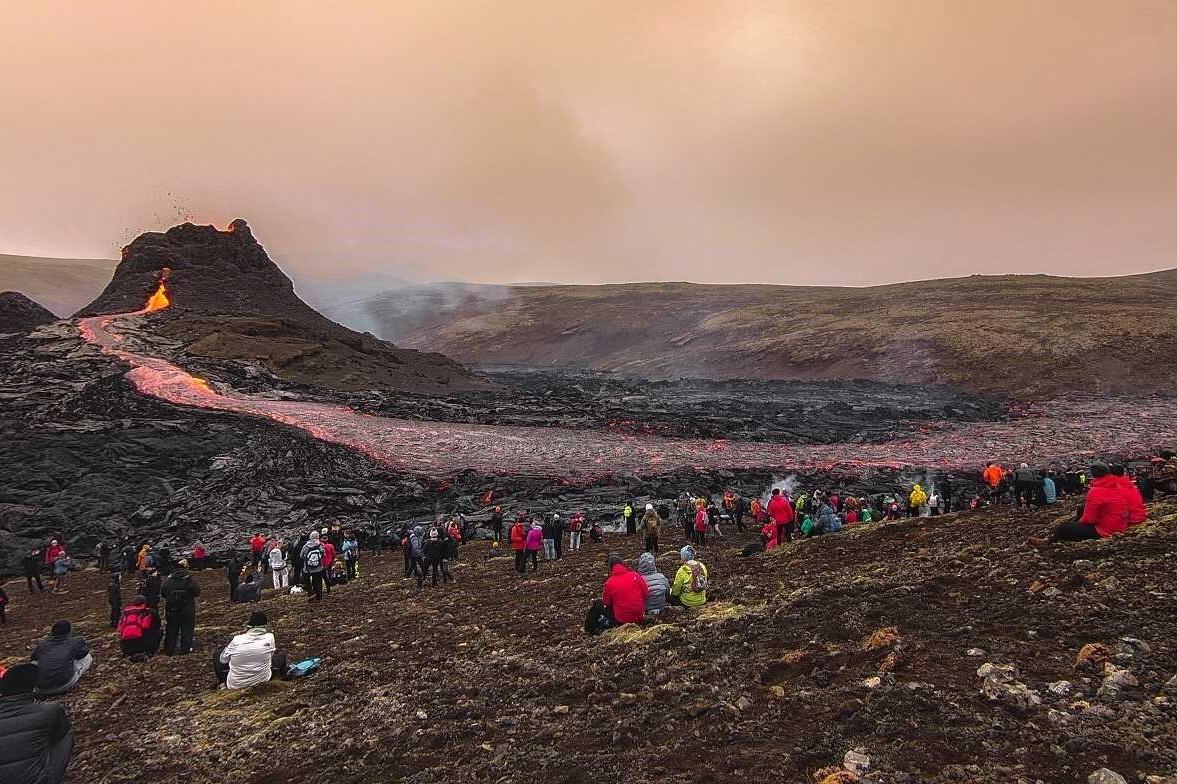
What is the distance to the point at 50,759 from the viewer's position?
7211 millimetres

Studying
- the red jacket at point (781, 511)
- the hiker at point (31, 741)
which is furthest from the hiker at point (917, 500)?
the hiker at point (31, 741)

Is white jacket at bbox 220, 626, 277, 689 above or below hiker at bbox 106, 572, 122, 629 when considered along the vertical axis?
above

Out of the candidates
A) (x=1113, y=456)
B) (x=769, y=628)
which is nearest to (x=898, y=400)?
(x=1113, y=456)

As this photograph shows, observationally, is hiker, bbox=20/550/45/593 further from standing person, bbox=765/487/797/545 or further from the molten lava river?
standing person, bbox=765/487/797/545

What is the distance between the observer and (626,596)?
11.9 meters

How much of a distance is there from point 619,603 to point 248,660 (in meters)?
6.79

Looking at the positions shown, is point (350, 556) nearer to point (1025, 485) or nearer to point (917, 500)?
point (917, 500)

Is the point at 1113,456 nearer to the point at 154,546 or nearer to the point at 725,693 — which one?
the point at 725,693

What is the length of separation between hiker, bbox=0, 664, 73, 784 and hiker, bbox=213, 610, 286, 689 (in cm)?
392

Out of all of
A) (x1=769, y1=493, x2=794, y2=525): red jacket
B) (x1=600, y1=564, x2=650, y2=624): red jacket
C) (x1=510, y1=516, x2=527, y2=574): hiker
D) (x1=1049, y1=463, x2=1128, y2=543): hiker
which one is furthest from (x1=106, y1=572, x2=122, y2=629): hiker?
(x1=1049, y1=463, x2=1128, y2=543): hiker

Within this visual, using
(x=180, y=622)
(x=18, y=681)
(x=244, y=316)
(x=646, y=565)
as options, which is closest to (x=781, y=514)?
(x=646, y=565)

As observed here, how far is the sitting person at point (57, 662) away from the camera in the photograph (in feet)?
36.1

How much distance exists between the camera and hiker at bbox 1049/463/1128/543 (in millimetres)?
11086

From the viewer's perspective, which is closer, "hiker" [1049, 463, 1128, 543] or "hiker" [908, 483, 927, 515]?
"hiker" [1049, 463, 1128, 543]
